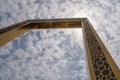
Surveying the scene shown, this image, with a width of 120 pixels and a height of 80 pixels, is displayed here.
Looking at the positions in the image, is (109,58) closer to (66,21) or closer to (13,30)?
(13,30)

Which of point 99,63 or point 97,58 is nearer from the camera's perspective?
point 99,63

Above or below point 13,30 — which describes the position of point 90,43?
below

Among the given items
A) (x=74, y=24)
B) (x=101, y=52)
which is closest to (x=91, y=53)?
(x=101, y=52)

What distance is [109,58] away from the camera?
6.08 ft

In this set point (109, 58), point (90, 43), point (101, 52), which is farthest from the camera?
point (90, 43)

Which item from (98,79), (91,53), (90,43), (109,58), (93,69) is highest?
(90,43)

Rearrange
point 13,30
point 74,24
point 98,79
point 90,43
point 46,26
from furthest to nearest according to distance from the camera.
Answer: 1. point 46,26
2. point 74,24
3. point 13,30
4. point 90,43
5. point 98,79

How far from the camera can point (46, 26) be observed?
5141mm

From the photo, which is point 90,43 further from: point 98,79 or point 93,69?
point 98,79

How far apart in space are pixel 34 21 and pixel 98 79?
12.3 ft

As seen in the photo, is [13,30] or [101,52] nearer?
[101,52]

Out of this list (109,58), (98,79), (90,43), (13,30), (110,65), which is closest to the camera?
(98,79)

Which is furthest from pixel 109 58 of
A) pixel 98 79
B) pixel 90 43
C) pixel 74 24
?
pixel 74 24

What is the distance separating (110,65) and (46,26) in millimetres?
3608
